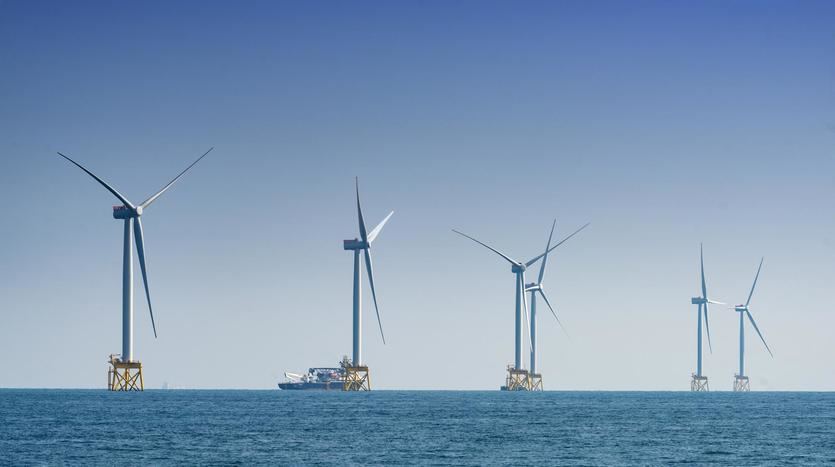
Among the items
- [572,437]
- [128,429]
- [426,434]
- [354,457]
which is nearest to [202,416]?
[128,429]

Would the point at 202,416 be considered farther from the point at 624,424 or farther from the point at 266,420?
the point at 624,424

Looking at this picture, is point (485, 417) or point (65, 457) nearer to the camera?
point (65, 457)

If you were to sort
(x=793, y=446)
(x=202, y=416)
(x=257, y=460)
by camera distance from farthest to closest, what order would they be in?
(x=202, y=416) → (x=793, y=446) → (x=257, y=460)

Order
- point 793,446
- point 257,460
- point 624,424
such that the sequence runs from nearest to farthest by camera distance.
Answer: point 257,460 < point 793,446 < point 624,424

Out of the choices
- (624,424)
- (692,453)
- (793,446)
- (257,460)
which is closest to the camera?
(257,460)

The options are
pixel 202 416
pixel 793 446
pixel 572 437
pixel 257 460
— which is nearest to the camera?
pixel 257 460

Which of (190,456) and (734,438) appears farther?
(734,438)

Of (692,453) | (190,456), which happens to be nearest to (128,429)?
(190,456)

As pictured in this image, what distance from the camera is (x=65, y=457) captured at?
112 meters

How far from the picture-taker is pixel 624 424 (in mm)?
171750

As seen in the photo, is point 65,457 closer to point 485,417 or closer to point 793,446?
point 793,446

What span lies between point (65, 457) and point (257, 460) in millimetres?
17429

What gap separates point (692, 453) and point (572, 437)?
22529mm

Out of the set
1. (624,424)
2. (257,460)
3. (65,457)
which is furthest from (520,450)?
(624,424)
